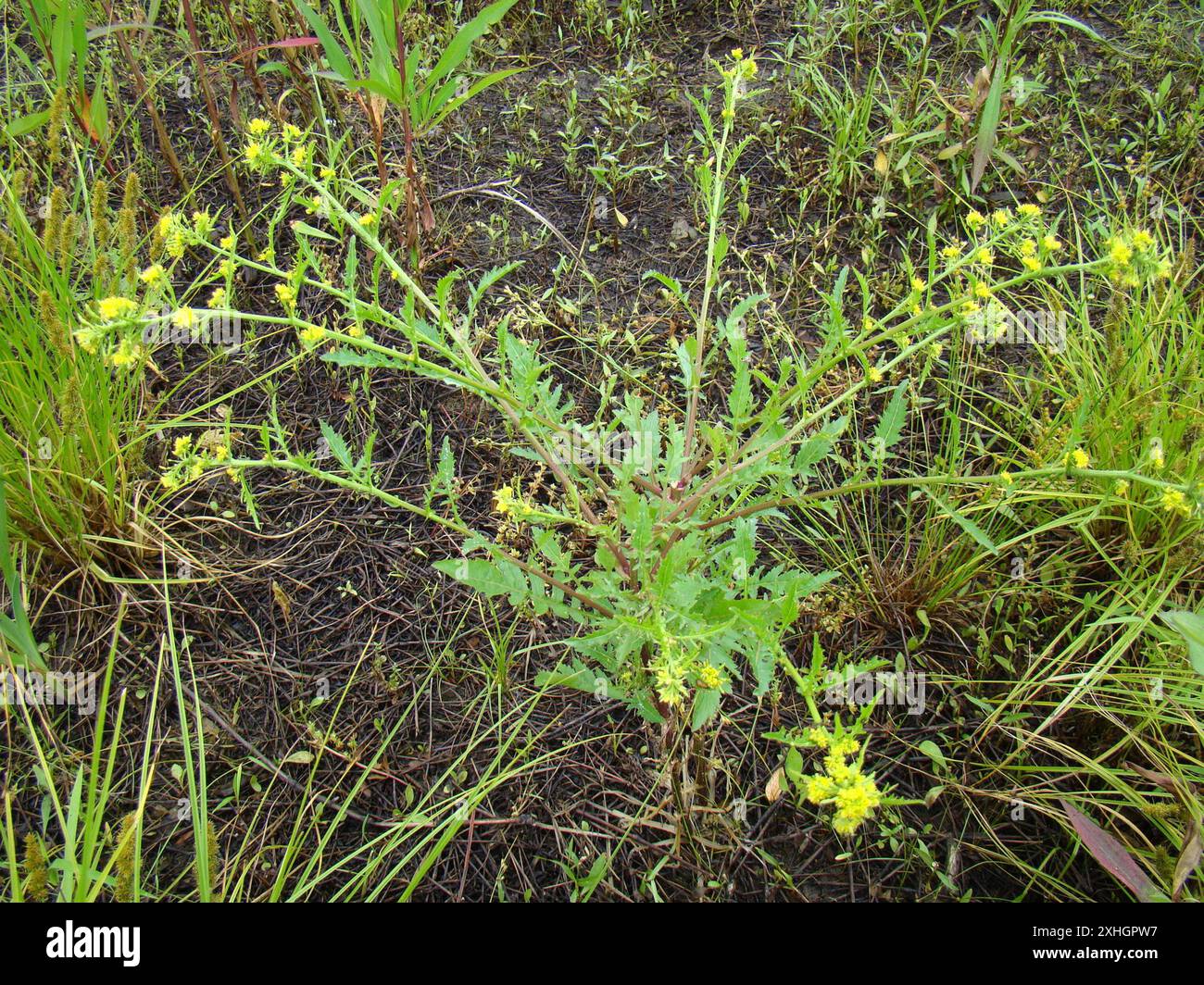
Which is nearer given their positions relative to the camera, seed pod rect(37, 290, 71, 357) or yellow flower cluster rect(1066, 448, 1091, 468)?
yellow flower cluster rect(1066, 448, 1091, 468)

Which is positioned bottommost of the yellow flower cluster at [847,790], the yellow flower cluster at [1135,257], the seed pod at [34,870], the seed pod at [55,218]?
the seed pod at [34,870]

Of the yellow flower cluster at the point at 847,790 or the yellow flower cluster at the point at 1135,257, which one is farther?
the yellow flower cluster at the point at 1135,257

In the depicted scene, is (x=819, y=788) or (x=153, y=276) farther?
(x=153, y=276)

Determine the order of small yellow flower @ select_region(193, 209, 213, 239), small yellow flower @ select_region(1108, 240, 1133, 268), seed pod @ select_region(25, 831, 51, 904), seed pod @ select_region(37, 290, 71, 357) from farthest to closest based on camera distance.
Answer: seed pod @ select_region(37, 290, 71, 357)
small yellow flower @ select_region(193, 209, 213, 239)
small yellow flower @ select_region(1108, 240, 1133, 268)
seed pod @ select_region(25, 831, 51, 904)

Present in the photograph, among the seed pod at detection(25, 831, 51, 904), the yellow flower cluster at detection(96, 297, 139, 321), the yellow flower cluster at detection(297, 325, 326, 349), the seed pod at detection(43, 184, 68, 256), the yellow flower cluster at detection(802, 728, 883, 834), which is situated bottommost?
the seed pod at detection(25, 831, 51, 904)

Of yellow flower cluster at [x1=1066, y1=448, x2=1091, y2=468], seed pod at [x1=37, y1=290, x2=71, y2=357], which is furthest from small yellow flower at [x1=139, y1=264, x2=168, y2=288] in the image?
yellow flower cluster at [x1=1066, y1=448, x2=1091, y2=468]

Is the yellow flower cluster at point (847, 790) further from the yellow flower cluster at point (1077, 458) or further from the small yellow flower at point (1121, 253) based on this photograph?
the small yellow flower at point (1121, 253)

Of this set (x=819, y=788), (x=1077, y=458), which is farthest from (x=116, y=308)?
(x=1077, y=458)

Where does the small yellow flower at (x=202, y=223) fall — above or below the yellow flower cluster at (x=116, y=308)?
above

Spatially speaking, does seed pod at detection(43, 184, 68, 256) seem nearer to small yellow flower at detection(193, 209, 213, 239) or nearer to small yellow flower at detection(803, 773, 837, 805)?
small yellow flower at detection(193, 209, 213, 239)

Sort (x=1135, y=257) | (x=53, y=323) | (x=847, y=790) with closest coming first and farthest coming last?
1. (x=847, y=790)
2. (x=1135, y=257)
3. (x=53, y=323)

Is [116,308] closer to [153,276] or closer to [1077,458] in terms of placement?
[153,276]

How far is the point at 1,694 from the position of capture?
1778mm

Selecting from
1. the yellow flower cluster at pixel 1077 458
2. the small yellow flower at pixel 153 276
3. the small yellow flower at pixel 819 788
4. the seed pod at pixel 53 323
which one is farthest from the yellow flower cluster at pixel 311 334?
the yellow flower cluster at pixel 1077 458
